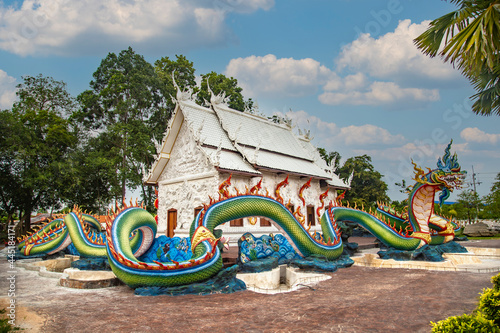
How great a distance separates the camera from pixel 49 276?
8906 mm

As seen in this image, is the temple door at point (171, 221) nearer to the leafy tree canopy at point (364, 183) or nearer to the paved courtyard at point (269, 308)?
the paved courtyard at point (269, 308)

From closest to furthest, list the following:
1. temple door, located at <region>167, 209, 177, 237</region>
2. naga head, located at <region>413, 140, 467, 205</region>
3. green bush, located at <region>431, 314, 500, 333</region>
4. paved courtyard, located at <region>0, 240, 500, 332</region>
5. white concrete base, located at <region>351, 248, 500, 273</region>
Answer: green bush, located at <region>431, 314, 500, 333</region> < paved courtyard, located at <region>0, 240, 500, 332</region> < white concrete base, located at <region>351, 248, 500, 273</region> < naga head, located at <region>413, 140, 467, 205</region> < temple door, located at <region>167, 209, 177, 237</region>

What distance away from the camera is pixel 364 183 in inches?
1092

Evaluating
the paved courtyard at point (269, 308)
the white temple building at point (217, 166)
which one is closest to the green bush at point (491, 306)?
the paved courtyard at point (269, 308)

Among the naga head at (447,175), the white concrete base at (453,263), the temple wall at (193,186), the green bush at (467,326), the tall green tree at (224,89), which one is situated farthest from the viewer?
the tall green tree at (224,89)

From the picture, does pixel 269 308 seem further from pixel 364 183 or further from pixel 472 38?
pixel 364 183

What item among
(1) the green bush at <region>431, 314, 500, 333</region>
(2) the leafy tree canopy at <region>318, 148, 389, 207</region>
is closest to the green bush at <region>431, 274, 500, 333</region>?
(1) the green bush at <region>431, 314, 500, 333</region>

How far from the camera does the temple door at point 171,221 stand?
14.7 metres

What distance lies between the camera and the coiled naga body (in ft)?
20.3

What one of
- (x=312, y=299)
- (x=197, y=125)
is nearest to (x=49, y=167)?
(x=197, y=125)

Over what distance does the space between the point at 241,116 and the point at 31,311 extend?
46.6 feet

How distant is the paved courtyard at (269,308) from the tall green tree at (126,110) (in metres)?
15.7

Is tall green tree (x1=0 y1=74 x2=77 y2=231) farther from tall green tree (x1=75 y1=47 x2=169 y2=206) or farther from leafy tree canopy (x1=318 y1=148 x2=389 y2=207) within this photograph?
leafy tree canopy (x1=318 y1=148 x2=389 y2=207)

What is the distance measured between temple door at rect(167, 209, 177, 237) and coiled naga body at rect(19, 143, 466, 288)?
3376 millimetres
